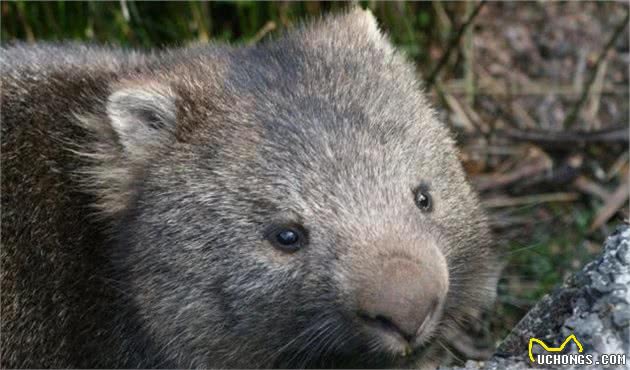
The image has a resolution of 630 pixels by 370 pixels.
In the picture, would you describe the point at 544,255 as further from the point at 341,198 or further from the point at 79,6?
the point at 79,6

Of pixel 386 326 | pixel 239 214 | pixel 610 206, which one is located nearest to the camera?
pixel 386 326

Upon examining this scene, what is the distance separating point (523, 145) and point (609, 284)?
3.71 meters

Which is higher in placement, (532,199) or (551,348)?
(551,348)

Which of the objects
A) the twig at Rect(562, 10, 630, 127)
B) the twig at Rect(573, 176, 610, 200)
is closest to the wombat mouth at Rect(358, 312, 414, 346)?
the twig at Rect(573, 176, 610, 200)

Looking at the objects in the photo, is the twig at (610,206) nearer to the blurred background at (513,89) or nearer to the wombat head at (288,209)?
the blurred background at (513,89)

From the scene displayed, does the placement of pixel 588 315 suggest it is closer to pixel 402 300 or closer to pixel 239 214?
pixel 402 300

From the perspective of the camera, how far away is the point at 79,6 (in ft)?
22.9

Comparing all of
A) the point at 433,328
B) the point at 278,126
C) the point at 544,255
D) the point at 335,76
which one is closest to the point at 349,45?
the point at 335,76

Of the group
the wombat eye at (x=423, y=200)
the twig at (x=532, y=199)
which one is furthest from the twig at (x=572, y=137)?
the wombat eye at (x=423, y=200)

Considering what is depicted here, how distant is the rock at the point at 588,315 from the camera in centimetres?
359

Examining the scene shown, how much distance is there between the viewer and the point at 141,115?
452 centimetres

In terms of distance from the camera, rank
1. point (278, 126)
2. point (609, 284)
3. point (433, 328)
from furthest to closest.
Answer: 1. point (278, 126)
2. point (433, 328)
3. point (609, 284)

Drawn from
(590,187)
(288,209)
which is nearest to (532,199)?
(590,187)

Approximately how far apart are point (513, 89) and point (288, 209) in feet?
13.1
